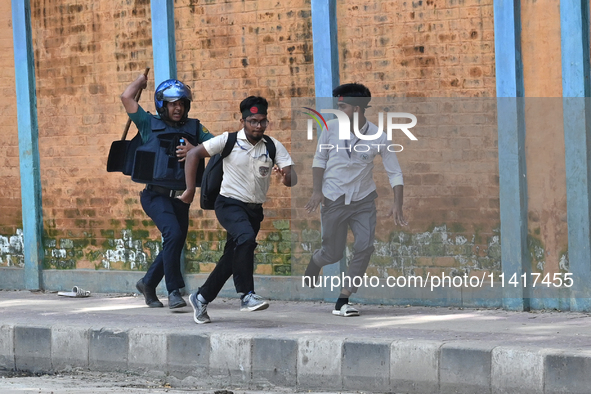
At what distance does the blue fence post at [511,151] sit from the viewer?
24.8 feet

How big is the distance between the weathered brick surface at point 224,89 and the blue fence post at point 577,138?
1.93ft

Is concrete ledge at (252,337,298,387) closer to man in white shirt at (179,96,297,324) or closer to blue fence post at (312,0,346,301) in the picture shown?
man in white shirt at (179,96,297,324)

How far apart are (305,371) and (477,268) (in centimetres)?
218

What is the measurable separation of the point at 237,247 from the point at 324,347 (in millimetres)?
1096

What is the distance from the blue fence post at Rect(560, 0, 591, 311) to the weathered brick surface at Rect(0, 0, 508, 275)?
0.59 metres

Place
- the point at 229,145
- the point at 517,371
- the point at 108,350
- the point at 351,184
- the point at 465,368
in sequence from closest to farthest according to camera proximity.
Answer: the point at 517,371 < the point at 465,368 < the point at 108,350 < the point at 229,145 < the point at 351,184

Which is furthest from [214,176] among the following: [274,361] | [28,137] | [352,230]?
[28,137]

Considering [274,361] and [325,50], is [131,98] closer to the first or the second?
[325,50]

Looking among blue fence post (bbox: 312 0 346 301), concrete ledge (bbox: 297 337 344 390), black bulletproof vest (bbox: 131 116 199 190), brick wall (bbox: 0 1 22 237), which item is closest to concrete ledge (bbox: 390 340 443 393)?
concrete ledge (bbox: 297 337 344 390)

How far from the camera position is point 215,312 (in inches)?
315

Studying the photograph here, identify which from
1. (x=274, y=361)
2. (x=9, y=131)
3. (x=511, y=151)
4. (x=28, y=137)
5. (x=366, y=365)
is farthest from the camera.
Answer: (x=9, y=131)

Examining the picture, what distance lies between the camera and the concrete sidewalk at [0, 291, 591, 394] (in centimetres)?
578

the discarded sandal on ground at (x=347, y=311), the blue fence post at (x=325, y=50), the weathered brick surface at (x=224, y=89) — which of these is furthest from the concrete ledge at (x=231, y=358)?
the blue fence post at (x=325, y=50)

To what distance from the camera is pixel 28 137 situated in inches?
387
